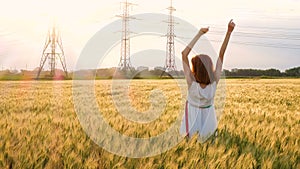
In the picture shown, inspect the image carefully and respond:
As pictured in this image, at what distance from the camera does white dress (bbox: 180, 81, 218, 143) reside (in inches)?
230

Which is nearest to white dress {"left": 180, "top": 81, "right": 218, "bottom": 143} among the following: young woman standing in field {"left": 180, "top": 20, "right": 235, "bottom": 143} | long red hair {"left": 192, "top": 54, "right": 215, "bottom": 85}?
young woman standing in field {"left": 180, "top": 20, "right": 235, "bottom": 143}

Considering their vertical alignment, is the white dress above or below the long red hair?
below

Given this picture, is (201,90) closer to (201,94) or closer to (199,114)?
(201,94)

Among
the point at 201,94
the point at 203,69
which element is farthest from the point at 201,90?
the point at 203,69

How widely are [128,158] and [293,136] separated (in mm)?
2819

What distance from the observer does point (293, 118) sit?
855cm

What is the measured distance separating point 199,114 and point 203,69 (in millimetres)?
672

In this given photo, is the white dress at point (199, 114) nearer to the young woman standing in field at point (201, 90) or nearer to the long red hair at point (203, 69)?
the young woman standing in field at point (201, 90)

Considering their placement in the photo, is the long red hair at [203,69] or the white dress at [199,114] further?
the white dress at [199,114]

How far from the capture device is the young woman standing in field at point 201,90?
5.58 metres

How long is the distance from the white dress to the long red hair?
5.9 inches

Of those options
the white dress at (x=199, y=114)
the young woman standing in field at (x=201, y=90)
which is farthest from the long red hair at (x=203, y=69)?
the white dress at (x=199, y=114)

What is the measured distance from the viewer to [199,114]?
19.6 feet

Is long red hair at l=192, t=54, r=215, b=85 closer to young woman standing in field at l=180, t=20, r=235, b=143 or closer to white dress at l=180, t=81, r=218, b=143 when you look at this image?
young woman standing in field at l=180, t=20, r=235, b=143
